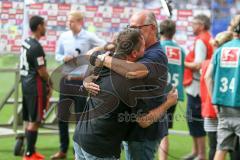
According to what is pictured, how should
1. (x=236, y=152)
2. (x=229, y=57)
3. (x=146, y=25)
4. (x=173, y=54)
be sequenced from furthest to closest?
(x=173, y=54), (x=236, y=152), (x=229, y=57), (x=146, y=25)

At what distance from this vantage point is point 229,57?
6.82 m

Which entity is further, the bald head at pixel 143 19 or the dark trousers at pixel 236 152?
the dark trousers at pixel 236 152

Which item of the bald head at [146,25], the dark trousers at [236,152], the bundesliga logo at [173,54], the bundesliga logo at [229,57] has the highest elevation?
the bald head at [146,25]

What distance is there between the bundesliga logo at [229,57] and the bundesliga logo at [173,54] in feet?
5.70

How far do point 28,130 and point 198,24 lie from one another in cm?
267

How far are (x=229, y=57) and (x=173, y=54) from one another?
1.83m

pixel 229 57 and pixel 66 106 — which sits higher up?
pixel 229 57

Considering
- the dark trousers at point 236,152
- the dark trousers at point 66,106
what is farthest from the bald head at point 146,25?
the dark trousers at point 236,152

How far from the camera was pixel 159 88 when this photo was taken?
17.5ft

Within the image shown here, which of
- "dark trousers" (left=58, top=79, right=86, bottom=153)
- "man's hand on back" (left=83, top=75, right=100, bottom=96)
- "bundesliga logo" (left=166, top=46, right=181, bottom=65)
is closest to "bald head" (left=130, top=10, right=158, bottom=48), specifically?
"man's hand on back" (left=83, top=75, right=100, bottom=96)

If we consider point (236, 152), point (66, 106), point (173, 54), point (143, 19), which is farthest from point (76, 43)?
point (143, 19)

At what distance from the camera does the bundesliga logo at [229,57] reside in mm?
6773

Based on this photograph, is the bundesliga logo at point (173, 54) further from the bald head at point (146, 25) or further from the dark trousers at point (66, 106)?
the bald head at point (146, 25)

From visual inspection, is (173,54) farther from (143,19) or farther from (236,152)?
(143,19)
